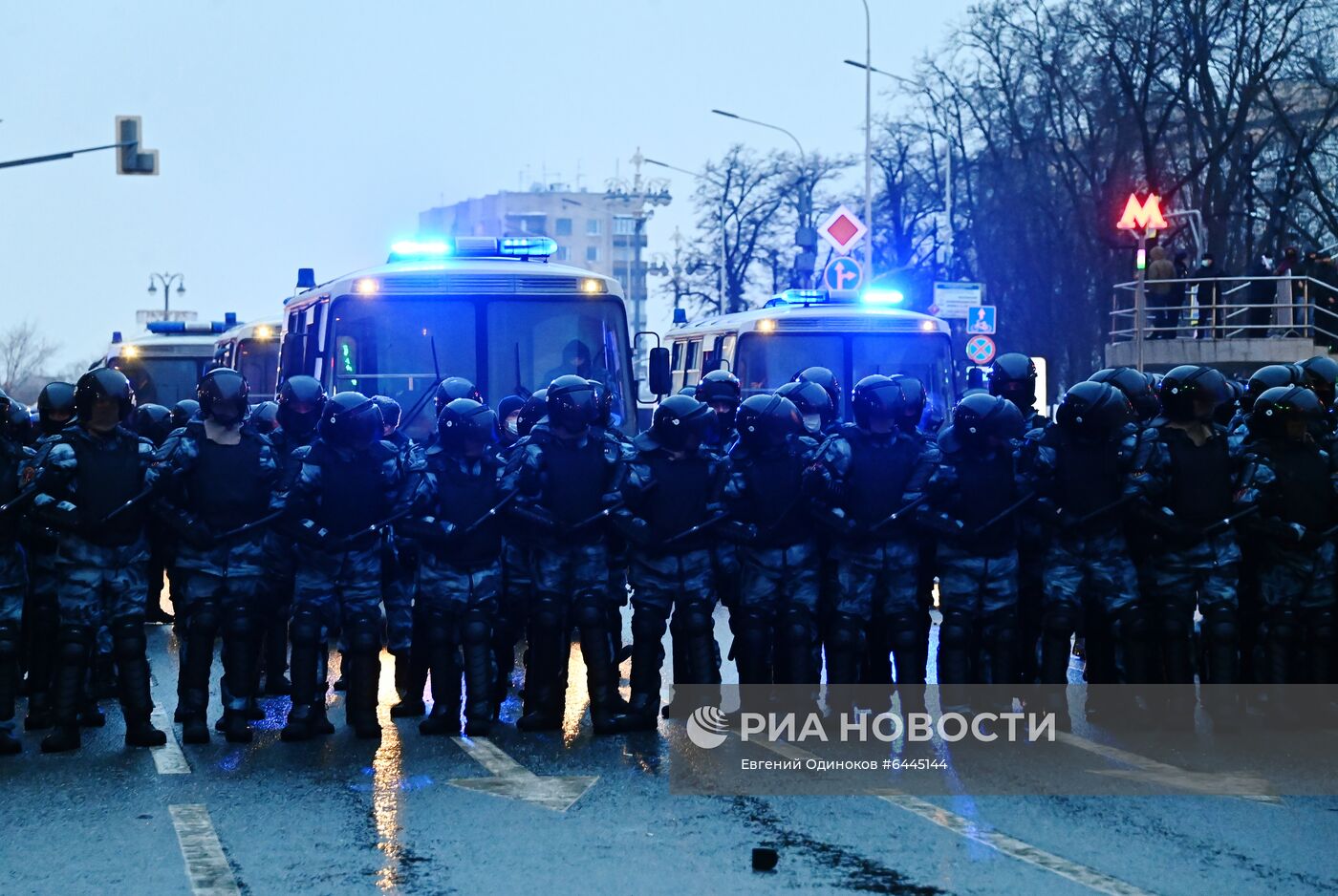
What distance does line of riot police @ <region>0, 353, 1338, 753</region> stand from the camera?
893 cm

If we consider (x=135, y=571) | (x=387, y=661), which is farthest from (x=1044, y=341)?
(x=135, y=571)

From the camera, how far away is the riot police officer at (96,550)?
859 centimetres

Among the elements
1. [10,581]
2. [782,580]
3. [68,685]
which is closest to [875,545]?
[782,580]

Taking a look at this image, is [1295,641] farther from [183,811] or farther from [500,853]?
[183,811]

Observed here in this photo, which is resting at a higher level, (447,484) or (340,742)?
(447,484)

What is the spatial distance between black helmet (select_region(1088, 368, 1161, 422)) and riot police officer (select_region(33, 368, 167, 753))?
4.73 meters

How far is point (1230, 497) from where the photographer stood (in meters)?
9.03

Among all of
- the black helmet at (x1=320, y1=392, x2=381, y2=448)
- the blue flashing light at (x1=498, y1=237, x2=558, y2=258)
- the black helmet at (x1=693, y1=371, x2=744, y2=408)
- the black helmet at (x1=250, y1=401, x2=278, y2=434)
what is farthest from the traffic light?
the black helmet at (x1=320, y1=392, x2=381, y2=448)

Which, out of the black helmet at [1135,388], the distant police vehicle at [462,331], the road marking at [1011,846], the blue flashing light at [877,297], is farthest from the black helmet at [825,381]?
the blue flashing light at [877,297]

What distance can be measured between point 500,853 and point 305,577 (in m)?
2.79

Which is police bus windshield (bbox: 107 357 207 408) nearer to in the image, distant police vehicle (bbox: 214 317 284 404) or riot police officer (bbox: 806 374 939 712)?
distant police vehicle (bbox: 214 317 284 404)

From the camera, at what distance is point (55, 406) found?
9398 millimetres

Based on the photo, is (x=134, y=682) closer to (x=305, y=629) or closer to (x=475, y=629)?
(x=305, y=629)

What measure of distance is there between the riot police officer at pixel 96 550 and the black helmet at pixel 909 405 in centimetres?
362
